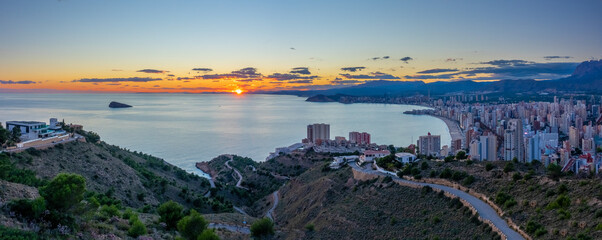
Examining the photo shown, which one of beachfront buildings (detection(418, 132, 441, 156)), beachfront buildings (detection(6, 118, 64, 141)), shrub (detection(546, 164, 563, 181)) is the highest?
beachfront buildings (detection(6, 118, 64, 141))

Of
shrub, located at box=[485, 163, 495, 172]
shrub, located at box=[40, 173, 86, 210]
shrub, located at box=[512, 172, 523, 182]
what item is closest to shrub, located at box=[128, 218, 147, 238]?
shrub, located at box=[40, 173, 86, 210]

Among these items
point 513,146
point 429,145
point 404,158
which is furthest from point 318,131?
point 404,158

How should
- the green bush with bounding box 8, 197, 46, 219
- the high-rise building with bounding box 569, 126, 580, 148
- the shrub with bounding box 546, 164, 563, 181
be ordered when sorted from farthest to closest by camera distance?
the high-rise building with bounding box 569, 126, 580, 148, the shrub with bounding box 546, 164, 563, 181, the green bush with bounding box 8, 197, 46, 219

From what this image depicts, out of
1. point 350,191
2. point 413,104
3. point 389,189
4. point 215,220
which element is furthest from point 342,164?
point 413,104

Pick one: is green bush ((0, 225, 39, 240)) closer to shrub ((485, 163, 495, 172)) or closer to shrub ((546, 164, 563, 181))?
shrub ((546, 164, 563, 181))

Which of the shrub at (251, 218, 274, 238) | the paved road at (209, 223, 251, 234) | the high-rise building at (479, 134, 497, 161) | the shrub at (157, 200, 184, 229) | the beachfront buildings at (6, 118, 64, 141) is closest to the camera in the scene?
the shrub at (157, 200, 184, 229)

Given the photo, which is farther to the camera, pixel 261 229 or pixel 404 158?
pixel 404 158

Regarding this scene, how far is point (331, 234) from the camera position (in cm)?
1377

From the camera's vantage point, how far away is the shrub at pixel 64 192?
29.3ft

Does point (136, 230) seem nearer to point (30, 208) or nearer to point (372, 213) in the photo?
point (30, 208)

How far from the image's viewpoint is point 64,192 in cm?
896

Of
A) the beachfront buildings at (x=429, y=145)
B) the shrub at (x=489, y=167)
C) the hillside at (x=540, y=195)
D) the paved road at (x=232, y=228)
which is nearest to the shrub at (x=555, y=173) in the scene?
the hillside at (x=540, y=195)

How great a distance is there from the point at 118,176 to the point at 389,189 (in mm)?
12177

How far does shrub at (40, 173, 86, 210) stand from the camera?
351 inches
